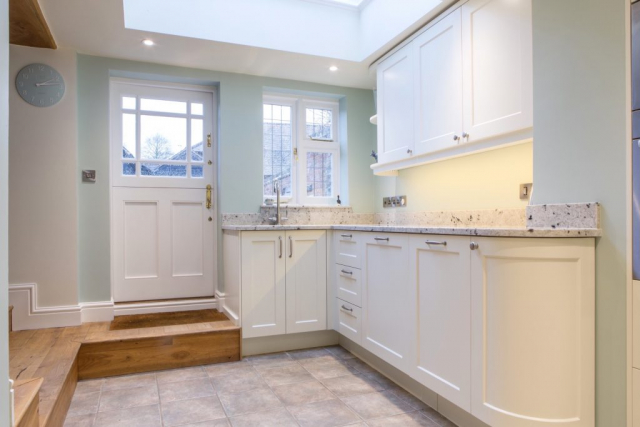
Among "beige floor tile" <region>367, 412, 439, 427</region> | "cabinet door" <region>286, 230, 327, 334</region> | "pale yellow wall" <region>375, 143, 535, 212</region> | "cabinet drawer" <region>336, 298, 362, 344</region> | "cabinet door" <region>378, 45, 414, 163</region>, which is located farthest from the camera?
"cabinet door" <region>286, 230, 327, 334</region>

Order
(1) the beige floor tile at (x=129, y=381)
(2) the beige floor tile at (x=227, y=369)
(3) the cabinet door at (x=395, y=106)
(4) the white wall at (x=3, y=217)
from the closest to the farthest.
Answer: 1. (4) the white wall at (x=3, y=217)
2. (1) the beige floor tile at (x=129, y=381)
3. (2) the beige floor tile at (x=227, y=369)
4. (3) the cabinet door at (x=395, y=106)

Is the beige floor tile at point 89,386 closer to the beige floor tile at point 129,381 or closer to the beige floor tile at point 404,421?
the beige floor tile at point 129,381

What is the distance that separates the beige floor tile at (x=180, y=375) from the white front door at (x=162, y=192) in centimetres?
93

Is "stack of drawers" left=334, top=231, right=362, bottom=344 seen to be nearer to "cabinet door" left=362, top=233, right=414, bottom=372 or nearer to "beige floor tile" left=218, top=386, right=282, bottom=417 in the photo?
"cabinet door" left=362, top=233, right=414, bottom=372

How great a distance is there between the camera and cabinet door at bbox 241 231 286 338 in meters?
2.92

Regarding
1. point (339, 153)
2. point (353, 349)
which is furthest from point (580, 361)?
point (339, 153)

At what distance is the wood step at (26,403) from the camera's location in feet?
4.49

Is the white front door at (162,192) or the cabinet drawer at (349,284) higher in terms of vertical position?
the white front door at (162,192)

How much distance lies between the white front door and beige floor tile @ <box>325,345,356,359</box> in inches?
47.3

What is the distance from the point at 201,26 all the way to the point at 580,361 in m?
2.91

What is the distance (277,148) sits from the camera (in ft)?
12.4

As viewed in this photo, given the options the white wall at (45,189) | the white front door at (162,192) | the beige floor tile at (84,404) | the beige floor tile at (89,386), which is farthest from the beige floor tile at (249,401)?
the white wall at (45,189)

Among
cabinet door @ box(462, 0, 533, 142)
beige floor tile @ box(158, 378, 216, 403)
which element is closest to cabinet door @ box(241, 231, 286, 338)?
beige floor tile @ box(158, 378, 216, 403)

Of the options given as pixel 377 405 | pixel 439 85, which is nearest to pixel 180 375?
pixel 377 405
